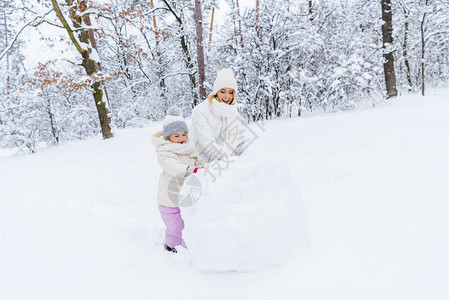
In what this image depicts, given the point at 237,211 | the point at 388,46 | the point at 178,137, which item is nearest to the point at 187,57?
the point at 388,46

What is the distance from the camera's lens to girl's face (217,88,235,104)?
2.26 metres

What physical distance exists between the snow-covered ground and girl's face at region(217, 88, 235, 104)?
Result: 60 cm

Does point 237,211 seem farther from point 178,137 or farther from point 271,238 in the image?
point 178,137

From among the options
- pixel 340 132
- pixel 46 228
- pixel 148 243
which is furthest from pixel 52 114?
pixel 340 132

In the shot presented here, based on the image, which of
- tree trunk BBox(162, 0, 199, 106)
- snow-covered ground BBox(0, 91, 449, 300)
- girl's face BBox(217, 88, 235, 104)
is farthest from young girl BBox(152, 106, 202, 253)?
tree trunk BBox(162, 0, 199, 106)

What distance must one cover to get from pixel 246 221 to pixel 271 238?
0.68 feet

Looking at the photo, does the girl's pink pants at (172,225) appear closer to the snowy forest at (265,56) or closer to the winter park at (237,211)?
the winter park at (237,211)

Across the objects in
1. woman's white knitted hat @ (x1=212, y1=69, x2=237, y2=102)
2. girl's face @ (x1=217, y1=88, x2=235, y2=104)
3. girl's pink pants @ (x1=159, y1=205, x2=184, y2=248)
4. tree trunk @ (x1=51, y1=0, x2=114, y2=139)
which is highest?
tree trunk @ (x1=51, y1=0, x2=114, y2=139)

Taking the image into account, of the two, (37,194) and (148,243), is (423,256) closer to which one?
(148,243)

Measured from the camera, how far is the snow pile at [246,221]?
162cm

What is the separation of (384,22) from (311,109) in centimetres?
323

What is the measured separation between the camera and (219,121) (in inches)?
94.3

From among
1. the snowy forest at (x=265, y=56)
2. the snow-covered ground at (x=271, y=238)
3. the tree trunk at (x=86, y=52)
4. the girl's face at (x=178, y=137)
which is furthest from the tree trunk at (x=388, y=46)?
the tree trunk at (x=86, y=52)

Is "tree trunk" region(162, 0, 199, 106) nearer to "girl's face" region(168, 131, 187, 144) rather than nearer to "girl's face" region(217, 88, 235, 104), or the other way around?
"girl's face" region(217, 88, 235, 104)
